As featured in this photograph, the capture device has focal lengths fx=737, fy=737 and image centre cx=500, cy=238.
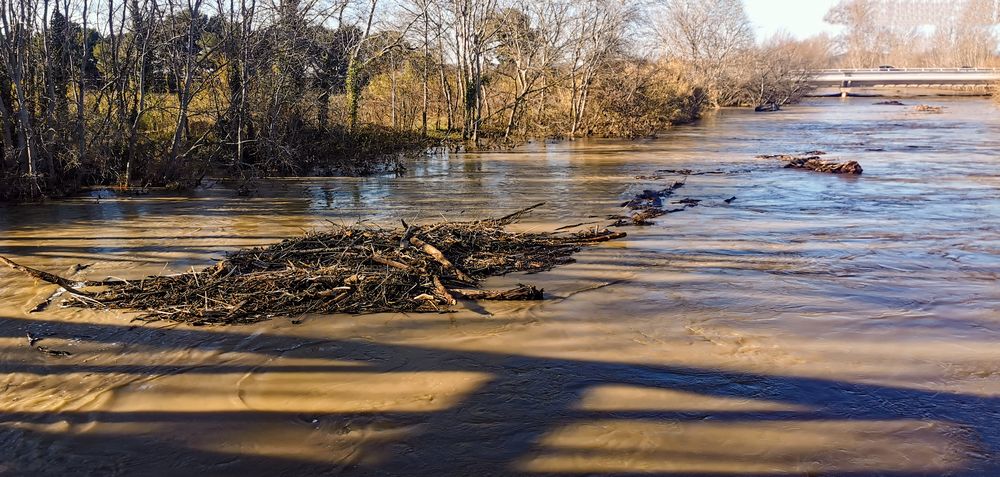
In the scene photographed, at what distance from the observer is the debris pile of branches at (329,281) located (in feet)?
22.2

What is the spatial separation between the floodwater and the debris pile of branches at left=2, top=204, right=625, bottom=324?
8.7 inches

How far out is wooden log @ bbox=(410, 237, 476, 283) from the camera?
25.0 ft

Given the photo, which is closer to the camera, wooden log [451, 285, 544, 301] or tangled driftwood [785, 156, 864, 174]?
wooden log [451, 285, 544, 301]

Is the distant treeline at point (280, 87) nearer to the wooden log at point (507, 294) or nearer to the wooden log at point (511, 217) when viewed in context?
the wooden log at point (511, 217)

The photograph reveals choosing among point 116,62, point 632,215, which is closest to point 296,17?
point 116,62

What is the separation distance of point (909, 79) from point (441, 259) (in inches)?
2861

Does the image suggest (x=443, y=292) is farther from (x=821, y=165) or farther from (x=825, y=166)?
(x=821, y=165)

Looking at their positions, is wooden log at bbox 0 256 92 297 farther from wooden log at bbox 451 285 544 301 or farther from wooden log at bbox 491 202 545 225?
wooden log at bbox 491 202 545 225

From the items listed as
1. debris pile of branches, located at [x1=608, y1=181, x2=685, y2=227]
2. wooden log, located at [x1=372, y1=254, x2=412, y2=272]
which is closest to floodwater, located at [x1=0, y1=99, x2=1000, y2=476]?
debris pile of branches, located at [x1=608, y1=181, x2=685, y2=227]

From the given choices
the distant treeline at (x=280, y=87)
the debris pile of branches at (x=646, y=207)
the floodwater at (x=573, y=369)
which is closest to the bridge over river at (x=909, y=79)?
the distant treeline at (x=280, y=87)

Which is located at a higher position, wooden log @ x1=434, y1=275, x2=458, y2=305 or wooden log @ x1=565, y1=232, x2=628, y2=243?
wooden log @ x1=565, y1=232, x2=628, y2=243

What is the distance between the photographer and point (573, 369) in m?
5.54

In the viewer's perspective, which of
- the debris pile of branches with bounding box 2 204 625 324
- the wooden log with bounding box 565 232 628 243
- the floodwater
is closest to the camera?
the floodwater

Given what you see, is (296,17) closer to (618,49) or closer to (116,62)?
(116,62)
